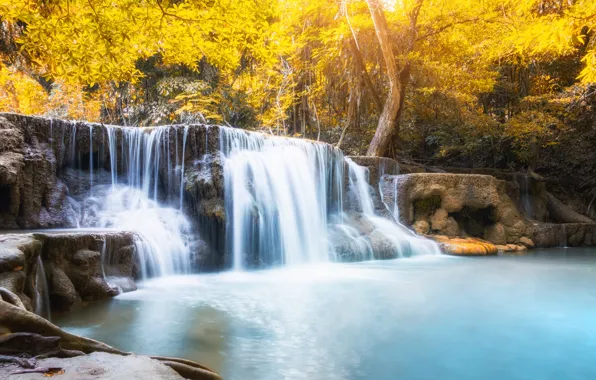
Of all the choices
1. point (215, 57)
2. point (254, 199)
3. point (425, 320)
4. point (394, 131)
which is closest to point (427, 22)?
point (394, 131)

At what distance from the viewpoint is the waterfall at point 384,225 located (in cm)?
1027

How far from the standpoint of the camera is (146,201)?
8.66 m

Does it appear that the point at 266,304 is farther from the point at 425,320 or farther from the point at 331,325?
the point at 425,320

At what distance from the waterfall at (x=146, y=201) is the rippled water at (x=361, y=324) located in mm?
516

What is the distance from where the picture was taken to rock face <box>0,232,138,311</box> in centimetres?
405

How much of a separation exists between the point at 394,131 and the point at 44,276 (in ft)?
35.4

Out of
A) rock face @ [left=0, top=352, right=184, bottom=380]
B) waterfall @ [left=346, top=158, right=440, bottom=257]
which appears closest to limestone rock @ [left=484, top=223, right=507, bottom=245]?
waterfall @ [left=346, top=158, right=440, bottom=257]

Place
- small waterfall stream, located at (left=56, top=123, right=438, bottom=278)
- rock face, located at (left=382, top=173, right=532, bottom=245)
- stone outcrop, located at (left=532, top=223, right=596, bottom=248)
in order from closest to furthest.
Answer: small waterfall stream, located at (left=56, top=123, right=438, bottom=278), rock face, located at (left=382, top=173, right=532, bottom=245), stone outcrop, located at (left=532, top=223, right=596, bottom=248)

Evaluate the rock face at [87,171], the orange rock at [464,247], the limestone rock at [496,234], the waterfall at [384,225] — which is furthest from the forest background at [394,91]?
the rock face at [87,171]

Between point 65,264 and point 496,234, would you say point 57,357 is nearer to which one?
point 65,264

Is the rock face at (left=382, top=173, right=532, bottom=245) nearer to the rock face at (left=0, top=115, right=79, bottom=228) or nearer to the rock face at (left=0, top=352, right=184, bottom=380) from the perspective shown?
the rock face at (left=0, top=115, right=79, bottom=228)

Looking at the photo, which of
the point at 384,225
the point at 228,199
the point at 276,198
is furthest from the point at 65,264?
the point at 384,225

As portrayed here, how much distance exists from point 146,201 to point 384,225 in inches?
221

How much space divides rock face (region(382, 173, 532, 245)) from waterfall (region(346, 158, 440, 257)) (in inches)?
14.3
